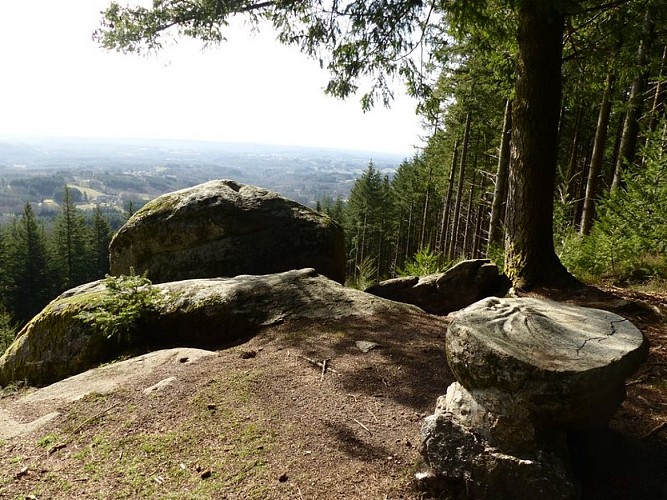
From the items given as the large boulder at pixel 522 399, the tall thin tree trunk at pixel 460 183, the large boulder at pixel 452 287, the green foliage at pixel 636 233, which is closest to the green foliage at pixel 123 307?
the large boulder at pixel 452 287

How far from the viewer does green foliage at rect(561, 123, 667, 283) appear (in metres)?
7.48

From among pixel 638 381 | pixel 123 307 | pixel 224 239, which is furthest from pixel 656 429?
pixel 224 239

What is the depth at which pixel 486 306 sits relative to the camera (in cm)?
302

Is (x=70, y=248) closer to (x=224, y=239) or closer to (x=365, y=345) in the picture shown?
(x=224, y=239)

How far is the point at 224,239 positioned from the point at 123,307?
113 inches

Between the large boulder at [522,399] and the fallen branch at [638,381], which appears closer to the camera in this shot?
the large boulder at [522,399]

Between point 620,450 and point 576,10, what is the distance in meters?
4.94

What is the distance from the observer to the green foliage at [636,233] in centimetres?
748

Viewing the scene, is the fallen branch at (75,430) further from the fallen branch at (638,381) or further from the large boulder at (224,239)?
the fallen branch at (638,381)

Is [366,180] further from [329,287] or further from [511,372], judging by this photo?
[511,372]

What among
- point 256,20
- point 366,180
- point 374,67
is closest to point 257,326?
point 374,67

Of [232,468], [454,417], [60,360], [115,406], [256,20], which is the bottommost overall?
[60,360]

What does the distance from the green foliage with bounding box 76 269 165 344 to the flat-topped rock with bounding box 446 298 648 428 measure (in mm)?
5155

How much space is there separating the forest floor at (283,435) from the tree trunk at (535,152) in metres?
1.65
